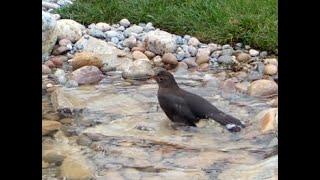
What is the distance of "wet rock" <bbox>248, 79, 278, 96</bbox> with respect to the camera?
449 cm

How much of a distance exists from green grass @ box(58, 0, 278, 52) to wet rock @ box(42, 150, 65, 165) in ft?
6.16

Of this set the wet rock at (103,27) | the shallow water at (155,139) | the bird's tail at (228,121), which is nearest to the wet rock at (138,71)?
the shallow water at (155,139)

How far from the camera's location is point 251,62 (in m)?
5.04

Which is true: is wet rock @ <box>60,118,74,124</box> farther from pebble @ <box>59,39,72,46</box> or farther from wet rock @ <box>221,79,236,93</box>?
pebble @ <box>59,39,72,46</box>

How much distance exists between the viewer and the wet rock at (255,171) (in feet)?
11.3

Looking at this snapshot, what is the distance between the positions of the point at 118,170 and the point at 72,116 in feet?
2.43

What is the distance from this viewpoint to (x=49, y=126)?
13.3 feet

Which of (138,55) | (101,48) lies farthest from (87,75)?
(101,48)

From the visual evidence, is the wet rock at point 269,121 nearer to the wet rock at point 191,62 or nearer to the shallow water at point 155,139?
the shallow water at point 155,139

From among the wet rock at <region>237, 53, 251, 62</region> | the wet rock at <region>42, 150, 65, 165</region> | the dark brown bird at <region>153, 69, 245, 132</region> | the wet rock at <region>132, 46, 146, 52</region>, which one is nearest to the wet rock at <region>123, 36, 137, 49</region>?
the wet rock at <region>132, 46, 146, 52</region>

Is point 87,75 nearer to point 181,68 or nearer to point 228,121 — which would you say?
point 181,68
